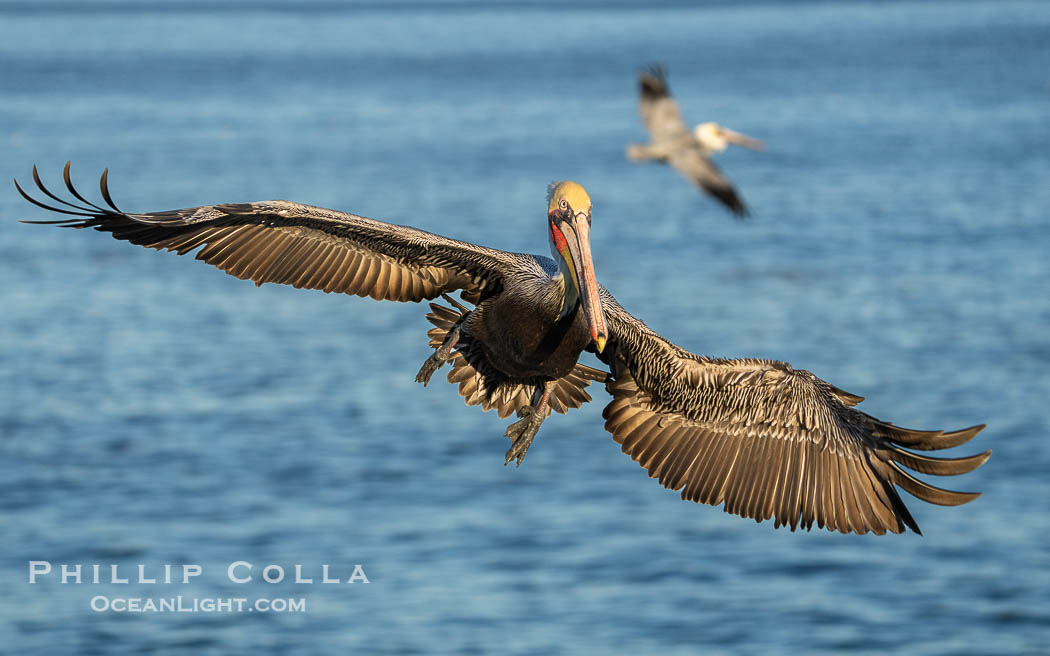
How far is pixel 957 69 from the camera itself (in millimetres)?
91125

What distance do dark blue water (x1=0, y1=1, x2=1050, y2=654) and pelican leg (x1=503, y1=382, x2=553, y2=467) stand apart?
9.95 m

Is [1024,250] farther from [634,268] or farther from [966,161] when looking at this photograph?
[966,161]

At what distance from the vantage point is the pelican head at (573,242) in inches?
289

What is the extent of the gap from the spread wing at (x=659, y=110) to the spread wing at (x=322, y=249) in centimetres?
1599

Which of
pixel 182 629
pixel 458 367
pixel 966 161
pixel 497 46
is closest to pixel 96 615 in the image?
pixel 182 629

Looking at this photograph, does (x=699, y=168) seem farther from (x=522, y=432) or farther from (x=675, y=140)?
(x=522, y=432)

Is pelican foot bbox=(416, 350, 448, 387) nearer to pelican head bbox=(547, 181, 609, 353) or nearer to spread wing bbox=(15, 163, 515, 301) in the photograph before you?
spread wing bbox=(15, 163, 515, 301)

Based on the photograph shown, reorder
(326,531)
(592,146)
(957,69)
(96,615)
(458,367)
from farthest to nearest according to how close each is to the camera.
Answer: (957,69)
(592,146)
(326,531)
(96,615)
(458,367)

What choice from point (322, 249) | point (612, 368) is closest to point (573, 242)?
point (612, 368)

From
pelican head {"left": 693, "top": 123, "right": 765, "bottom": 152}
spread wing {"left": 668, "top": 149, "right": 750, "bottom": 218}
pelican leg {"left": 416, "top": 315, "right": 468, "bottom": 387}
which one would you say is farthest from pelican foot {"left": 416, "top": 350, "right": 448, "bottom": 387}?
pelican head {"left": 693, "top": 123, "right": 765, "bottom": 152}

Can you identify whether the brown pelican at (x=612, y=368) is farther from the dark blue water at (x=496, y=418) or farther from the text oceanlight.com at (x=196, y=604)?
the text oceanlight.com at (x=196, y=604)

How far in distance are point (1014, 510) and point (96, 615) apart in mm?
13025

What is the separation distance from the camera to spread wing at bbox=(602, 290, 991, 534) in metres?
8.27

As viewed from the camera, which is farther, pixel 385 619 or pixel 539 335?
pixel 385 619
